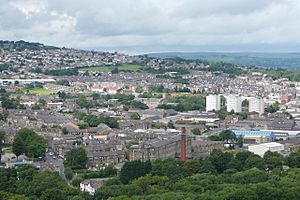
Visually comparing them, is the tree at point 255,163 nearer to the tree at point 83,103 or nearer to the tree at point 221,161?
the tree at point 221,161

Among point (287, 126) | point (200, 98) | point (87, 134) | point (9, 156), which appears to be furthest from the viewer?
point (200, 98)

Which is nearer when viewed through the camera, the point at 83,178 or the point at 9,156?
the point at 83,178

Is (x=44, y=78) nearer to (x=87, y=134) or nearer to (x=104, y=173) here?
(x=87, y=134)

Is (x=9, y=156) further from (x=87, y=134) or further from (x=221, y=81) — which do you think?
(x=221, y=81)

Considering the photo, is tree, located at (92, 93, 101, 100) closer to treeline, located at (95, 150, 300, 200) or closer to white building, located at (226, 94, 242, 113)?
white building, located at (226, 94, 242, 113)

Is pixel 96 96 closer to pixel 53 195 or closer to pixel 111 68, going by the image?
pixel 111 68

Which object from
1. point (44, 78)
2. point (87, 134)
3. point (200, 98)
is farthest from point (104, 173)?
point (44, 78)

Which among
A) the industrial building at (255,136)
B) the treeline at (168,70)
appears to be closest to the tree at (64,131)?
the industrial building at (255,136)

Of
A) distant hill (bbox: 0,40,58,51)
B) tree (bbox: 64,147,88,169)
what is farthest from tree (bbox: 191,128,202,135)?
distant hill (bbox: 0,40,58,51)

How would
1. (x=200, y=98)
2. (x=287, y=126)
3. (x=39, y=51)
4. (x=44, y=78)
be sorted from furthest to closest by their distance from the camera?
(x=39, y=51) → (x=44, y=78) → (x=200, y=98) → (x=287, y=126)
